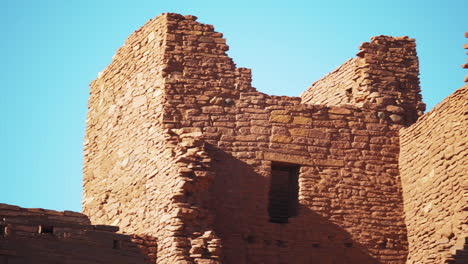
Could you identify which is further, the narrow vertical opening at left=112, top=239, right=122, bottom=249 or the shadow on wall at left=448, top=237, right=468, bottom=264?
the narrow vertical opening at left=112, top=239, right=122, bottom=249

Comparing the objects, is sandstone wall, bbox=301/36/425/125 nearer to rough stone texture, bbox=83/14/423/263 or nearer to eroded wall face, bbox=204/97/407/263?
rough stone texture, bbox=83/14/423/263

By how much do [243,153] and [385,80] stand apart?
3.52 m

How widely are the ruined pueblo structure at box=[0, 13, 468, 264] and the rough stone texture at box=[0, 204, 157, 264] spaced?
0.40 meters

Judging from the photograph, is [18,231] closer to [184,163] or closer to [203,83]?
[184,163]

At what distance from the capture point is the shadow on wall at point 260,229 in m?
20.6

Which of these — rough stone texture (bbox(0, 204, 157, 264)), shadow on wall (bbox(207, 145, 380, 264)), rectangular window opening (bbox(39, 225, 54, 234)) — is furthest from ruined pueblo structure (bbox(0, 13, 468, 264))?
rectangular window opening (bbox(39, 225, 54, 234))

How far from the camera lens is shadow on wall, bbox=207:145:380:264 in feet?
67.6

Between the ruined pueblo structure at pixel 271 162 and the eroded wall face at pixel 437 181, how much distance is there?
0.11 ft

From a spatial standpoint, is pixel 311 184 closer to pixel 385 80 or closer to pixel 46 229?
pixel 385 80

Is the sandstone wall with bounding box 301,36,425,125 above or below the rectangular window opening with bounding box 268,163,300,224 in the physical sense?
above

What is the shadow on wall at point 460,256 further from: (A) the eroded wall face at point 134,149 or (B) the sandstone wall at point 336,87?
(B) the sandstone wall at point 336,87

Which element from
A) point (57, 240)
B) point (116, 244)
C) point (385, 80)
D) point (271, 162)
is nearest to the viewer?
point (57, 240)

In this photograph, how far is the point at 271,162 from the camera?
2142 cm

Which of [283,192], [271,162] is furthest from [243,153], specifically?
[283,192]
